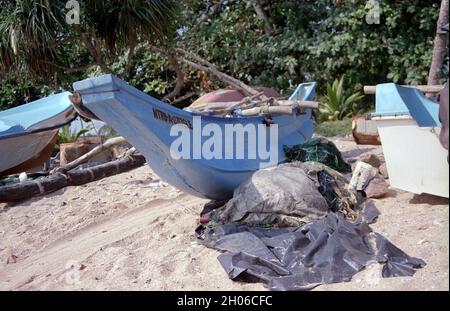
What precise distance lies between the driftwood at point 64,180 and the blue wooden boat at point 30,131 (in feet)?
2.56

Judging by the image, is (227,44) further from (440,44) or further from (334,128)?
(440,44)

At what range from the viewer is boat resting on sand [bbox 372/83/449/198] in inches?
148

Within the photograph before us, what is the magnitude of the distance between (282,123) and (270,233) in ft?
6.93

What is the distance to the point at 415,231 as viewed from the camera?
136 inches

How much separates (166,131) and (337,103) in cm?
682

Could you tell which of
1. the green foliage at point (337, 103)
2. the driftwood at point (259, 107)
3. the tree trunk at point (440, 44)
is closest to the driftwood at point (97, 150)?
the driftwood at point (259, 107)

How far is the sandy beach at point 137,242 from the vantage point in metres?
3.03

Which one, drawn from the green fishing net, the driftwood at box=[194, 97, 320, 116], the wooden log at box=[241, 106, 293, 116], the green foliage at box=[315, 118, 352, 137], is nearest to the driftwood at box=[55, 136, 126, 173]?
the driftwood at box=[194, 97, 320, 116]

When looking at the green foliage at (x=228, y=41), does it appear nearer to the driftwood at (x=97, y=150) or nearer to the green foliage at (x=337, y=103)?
the green foliage at (x=337, y=103)

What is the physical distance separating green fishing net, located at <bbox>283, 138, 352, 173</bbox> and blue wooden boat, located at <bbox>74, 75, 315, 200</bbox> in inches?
8.1

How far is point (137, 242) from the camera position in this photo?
12.9ft

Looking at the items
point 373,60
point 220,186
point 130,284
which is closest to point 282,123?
point 220,186

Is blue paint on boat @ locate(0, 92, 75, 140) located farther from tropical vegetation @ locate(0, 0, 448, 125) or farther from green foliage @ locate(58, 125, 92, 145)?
green foliage @ locate(58, 125, 92, 145)

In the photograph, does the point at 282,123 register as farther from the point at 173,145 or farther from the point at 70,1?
the point at 70,1
